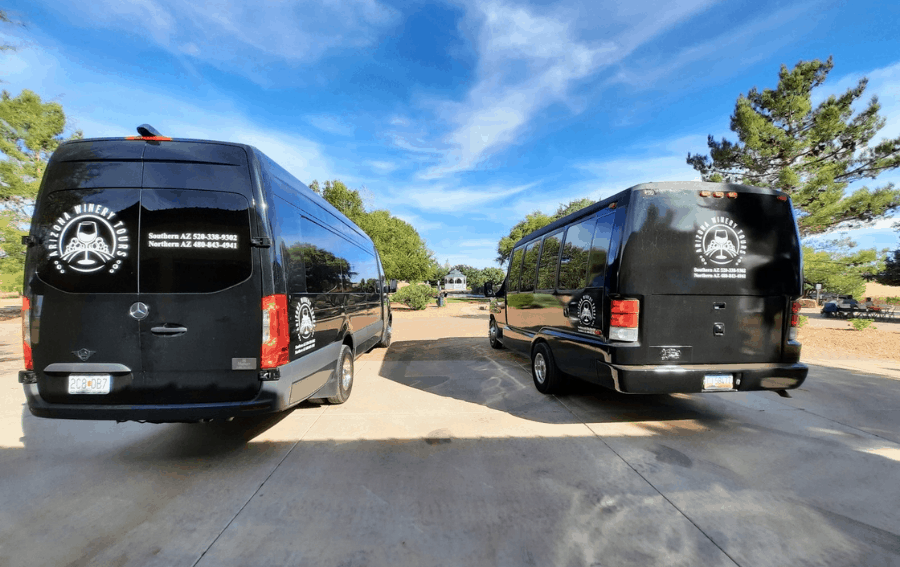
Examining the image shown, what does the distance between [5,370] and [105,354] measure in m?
6.67

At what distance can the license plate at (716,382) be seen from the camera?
144 inches

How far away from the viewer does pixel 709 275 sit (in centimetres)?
371

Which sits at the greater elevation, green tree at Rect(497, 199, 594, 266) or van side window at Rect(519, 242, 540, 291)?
green tree at Rect(497, 199, 594, 266)

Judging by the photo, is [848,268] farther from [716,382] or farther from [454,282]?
[454,282]

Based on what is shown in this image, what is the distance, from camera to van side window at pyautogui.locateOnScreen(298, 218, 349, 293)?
3.73 metres

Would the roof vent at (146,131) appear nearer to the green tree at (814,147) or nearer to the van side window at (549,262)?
the van side window at (549,262)

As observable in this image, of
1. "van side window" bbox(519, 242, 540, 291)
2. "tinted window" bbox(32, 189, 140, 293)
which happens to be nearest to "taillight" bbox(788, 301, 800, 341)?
"van side window" bbox(519, 242, 540, 291)

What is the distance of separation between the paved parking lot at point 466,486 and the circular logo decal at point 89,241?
1.72 metres

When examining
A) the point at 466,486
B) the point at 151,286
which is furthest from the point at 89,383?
the point at 466,486

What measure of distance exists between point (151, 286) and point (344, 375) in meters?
2.56

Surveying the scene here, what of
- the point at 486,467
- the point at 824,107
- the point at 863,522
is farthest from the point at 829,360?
the point at 824,107

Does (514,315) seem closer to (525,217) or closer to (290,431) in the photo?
(290,431)

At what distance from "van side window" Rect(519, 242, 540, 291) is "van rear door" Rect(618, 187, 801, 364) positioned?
7.80 feet

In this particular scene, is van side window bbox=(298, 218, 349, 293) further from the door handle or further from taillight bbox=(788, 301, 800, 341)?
taillight bbox=(788, 301, 800, 341)
